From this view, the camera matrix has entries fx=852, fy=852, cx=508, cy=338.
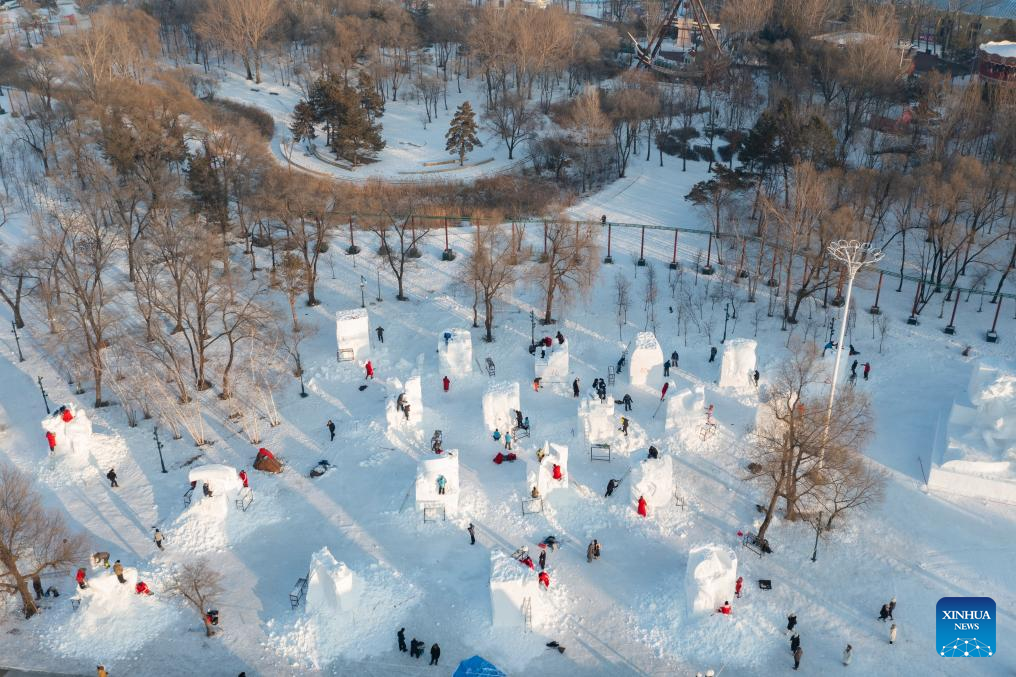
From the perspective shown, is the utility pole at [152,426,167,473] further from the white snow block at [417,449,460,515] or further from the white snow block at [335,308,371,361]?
the white snow block at [417,449,460,515]

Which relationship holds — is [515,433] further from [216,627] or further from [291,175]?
[291,175]

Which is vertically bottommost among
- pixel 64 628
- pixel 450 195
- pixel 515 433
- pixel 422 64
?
pixel 64 628

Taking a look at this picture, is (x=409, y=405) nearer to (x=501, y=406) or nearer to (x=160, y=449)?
(x=501, y=406)

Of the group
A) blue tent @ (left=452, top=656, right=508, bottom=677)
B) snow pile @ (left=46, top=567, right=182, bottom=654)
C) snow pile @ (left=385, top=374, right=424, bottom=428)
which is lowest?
snow pile @ (left=46, top=567, right=182, bottom=654)

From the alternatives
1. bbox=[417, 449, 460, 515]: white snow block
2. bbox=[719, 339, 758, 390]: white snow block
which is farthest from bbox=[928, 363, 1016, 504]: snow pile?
bbox=[417, 449, 460, 515]: white snow block

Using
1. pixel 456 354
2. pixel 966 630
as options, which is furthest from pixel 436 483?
pixel 966 630

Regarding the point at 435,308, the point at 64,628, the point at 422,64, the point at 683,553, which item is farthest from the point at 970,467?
the point at 422,64
